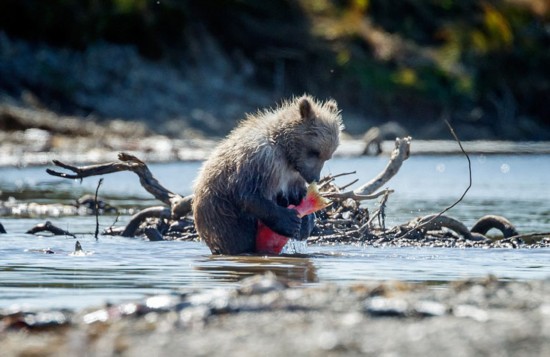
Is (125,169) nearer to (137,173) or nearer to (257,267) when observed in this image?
(137,173)

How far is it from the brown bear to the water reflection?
287 millimetres

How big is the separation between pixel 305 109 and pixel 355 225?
216 cm

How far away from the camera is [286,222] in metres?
11.9

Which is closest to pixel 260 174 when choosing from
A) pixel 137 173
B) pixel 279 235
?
pixel 279 235

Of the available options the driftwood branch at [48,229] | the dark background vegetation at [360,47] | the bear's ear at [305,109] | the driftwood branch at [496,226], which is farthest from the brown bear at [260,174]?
the dark background vegetation at [360,47]

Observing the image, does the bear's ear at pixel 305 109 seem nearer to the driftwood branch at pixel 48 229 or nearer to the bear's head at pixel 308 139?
the bear's head at pixel 308 139

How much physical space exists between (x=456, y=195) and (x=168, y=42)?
61.6 feet

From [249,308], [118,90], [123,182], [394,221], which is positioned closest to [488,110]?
[118,90]

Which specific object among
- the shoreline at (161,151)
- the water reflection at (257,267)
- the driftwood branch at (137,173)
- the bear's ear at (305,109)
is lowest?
the water reflection at (257,267)

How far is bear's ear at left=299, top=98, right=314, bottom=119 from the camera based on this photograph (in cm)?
1223

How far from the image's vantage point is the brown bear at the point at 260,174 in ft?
39.4

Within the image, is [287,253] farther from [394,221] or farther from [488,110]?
[488,110]

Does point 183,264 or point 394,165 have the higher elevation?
point 394,165

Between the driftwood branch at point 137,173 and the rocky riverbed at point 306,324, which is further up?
the driftwood branch at point 137,173
